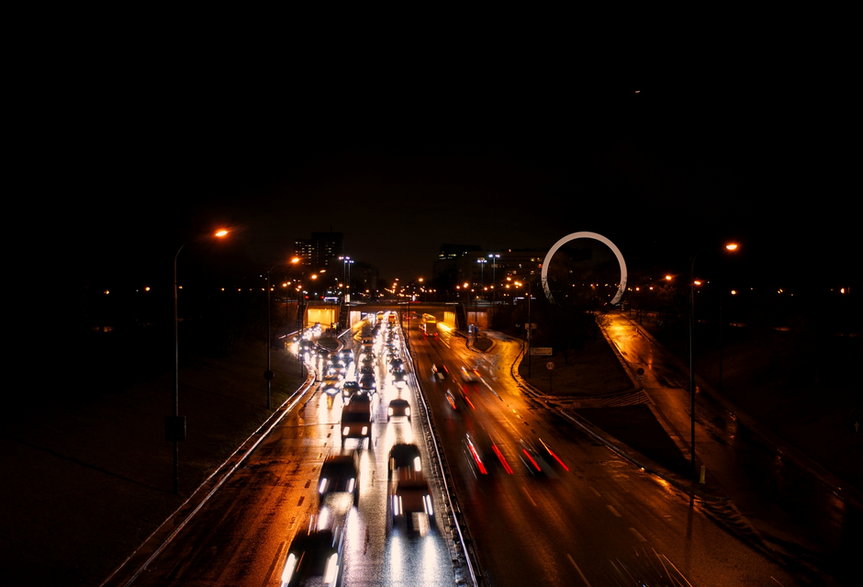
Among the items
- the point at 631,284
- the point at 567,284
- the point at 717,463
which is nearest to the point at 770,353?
the point at 717,463

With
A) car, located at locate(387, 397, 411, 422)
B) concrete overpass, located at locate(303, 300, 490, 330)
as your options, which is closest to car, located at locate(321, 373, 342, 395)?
car, located at locate(387, 397, 411, 422)

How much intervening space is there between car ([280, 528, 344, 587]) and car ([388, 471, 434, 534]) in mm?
1766

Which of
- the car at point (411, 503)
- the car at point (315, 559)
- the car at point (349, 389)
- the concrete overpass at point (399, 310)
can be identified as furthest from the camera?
the concrete overpass at point (399, 310)

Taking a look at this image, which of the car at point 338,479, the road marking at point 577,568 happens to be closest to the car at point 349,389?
the car at point 338,479

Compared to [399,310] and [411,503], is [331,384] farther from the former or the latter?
[399,310]

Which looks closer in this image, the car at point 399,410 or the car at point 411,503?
the car at point 411,503

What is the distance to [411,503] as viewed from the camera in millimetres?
18156

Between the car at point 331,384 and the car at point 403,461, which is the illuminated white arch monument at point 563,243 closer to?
the car at point 331,384

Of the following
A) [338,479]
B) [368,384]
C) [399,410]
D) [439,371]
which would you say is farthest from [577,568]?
[439,371]

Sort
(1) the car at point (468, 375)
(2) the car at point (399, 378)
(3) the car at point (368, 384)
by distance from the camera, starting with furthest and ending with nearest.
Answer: (1) the car at point (468, 375), (2) the car at point (399, 378), (3) the car at point (368, 384)

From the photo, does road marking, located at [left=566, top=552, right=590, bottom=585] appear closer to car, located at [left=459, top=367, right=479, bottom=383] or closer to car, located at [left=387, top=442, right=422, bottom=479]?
car, located at [left=387, top=442, right=422, bottom=479]

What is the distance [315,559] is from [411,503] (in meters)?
4.76

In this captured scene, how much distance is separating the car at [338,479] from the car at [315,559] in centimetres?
305

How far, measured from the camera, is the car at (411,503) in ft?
53.5
